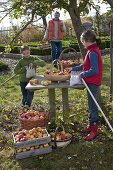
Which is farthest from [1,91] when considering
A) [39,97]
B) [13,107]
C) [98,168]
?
[98,168]

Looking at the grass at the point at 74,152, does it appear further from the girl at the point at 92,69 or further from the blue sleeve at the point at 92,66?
the blue sleeve at the point at 92,66

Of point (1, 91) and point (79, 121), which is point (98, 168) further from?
point (1, 91)

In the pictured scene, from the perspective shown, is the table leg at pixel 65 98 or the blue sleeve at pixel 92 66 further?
the table leg at pixel 65 98

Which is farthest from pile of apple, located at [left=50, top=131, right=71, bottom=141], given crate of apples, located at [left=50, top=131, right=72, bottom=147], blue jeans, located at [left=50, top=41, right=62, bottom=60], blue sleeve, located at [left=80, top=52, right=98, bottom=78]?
blue jeans, located at [left=50, top=41, right=62, bottom=60]

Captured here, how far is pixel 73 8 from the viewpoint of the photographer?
6.05 meters

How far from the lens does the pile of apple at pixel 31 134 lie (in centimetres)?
492

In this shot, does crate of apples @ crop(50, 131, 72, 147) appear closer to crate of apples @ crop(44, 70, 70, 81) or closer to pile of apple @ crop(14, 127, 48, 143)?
pile of apple @ crop(14, 127, 48, 143)

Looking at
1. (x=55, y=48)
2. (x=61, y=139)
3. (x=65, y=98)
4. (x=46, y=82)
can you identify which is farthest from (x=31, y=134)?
(x=55, y=48)

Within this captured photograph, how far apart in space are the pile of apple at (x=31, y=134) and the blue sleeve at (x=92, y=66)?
885 mm

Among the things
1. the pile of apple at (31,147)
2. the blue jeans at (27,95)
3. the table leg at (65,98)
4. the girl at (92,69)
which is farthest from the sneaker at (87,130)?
the blue jeans at (27,95)

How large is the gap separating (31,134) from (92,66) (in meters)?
1.15

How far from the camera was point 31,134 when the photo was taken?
499 centimetres

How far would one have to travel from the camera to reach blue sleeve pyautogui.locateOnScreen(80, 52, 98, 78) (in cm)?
486

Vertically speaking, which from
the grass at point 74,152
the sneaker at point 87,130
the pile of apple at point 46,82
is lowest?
the grass at point 74,152
